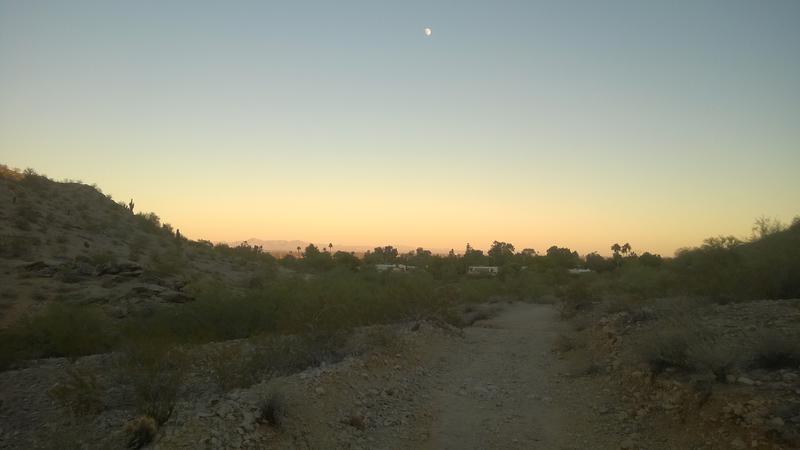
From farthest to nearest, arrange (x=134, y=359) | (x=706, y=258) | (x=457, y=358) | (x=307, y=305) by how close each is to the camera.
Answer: (x=706, y=258), (x=457, y=358), (x=307, y=305), (x=134, y=359)

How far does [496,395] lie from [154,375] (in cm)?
690

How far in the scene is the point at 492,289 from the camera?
39.2 meters

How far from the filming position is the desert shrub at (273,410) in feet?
25.1

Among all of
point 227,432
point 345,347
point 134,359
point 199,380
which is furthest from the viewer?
point 345,347

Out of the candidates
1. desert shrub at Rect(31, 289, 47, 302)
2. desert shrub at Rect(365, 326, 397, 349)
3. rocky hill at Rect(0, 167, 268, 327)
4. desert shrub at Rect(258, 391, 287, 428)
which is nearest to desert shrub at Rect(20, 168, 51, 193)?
rocky hill at Rect(0, 167, 268, 327)

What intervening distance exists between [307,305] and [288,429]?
6.37m

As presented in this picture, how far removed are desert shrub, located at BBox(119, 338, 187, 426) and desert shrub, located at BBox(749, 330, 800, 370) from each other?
29.6ft

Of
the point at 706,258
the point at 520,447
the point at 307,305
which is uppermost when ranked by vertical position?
the point at 706,258

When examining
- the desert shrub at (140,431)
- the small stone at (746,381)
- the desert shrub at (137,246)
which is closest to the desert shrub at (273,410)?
the desert shrub at (140,431)

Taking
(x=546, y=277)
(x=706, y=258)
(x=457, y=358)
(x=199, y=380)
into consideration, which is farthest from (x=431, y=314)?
(x=546, y=277)

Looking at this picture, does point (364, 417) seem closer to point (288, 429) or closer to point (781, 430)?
point (288, 429)

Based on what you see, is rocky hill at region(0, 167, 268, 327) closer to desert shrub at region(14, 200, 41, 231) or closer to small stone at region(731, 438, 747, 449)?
desert shrub at region(14, 200, 41, 231)

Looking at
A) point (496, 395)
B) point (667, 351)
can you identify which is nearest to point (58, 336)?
point (496, 395)

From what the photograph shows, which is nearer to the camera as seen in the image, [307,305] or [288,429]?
[288,429]
